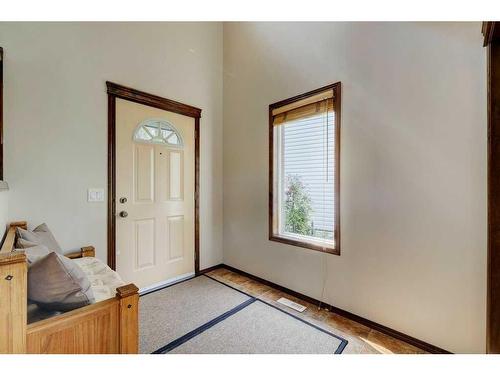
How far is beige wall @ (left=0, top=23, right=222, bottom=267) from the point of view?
175cm

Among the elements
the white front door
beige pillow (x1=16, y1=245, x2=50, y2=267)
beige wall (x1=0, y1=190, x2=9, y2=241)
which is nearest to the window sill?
the white front door

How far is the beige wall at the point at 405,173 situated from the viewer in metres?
1.42

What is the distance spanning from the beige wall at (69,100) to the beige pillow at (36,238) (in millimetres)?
248

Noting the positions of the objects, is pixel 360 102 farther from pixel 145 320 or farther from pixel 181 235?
pixel 145 320

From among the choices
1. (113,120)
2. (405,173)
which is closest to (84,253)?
(113,120)

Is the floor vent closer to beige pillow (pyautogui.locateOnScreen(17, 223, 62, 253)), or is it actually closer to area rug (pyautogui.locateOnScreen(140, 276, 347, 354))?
area rug (pyautogui.locateOnScreen(140, 276, 347, 354))

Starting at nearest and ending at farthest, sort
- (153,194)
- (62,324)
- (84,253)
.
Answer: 1. (62,324)
2. (84,253)
3. (153,194)

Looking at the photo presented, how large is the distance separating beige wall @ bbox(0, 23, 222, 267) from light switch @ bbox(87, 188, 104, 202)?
4 centimetres

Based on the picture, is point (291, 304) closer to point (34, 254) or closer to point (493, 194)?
point (493, 194)

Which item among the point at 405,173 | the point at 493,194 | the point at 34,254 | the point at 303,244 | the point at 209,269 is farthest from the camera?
the point at 209,269

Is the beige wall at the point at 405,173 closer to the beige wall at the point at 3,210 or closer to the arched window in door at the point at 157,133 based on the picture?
the arched window in door at the point at 157,133

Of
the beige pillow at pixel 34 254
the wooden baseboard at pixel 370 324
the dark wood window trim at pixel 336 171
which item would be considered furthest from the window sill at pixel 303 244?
the beige pillow at pixel 34 254

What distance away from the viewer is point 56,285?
1016 mm

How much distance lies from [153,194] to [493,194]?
8.83ft
